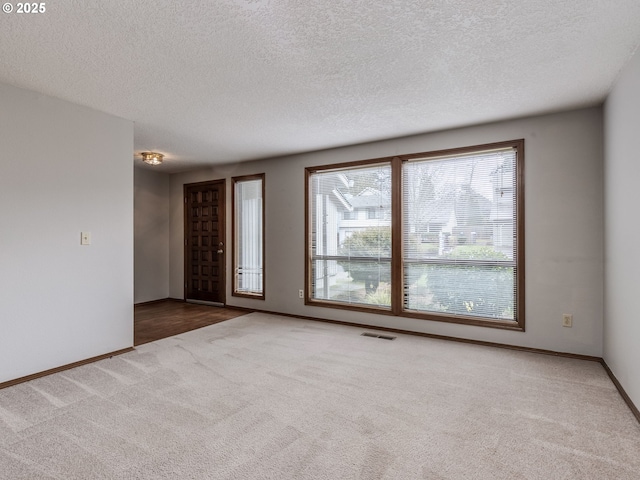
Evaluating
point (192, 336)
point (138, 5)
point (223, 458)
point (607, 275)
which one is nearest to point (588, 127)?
point (607, 275)

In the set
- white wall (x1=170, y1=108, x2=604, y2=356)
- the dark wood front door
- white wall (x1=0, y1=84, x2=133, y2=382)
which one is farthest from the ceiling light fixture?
white wall (x1=170, y1=108, x2=604, y2=356)

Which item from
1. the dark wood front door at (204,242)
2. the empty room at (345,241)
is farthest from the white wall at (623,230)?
the dark wood front door at (204,242)

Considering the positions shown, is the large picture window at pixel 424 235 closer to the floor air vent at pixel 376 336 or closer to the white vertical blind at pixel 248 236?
the floor air vent at pixel 376 336

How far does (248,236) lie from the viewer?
5680mm

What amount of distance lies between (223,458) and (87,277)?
236 cm

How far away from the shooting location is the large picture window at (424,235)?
12.2 ft

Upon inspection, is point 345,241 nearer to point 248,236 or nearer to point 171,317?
point 248,236

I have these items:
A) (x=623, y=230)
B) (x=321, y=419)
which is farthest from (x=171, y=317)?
(x=623, y=230)

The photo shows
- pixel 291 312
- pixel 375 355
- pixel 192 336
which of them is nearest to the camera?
pixel 375 355

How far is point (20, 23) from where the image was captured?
1.96m

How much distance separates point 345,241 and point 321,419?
9.29ft

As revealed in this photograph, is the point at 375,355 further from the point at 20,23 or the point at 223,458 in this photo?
the point at 20,23

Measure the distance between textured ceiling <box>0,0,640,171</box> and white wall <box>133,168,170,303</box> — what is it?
2755 mm

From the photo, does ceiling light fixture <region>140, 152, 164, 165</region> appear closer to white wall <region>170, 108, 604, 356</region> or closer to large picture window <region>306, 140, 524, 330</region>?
large picture window <region>306, 140, 524, 330</region>
